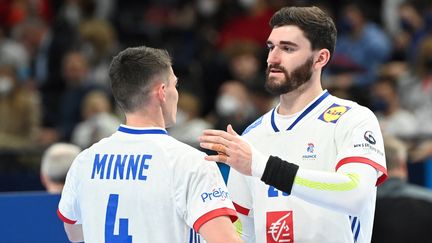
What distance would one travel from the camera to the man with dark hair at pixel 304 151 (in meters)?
4.95

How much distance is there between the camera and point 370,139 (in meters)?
5.11

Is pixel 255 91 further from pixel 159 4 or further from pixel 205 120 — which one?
pixel 159 4

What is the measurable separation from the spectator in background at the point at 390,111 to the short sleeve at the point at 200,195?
6.77 meters

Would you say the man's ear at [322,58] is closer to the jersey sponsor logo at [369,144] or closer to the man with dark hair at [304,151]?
the man with dark hair at [304,151]

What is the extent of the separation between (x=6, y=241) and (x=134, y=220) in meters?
2.27

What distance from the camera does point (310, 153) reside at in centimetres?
532

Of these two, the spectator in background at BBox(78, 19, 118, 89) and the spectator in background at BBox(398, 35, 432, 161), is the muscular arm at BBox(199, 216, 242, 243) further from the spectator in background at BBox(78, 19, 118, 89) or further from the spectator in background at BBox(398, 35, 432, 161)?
the spectator in background at BBox(78, 19, 118, 89)

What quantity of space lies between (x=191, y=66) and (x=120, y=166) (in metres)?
8.85

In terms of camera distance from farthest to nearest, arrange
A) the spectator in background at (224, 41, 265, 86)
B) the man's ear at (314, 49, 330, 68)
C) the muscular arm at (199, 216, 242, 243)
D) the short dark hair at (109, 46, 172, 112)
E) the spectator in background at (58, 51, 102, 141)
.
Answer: the spectator in background at (58, 51, 102, 141)
the spectator in background at (224, 41, 265, 86)
the man's ear at (314, 49, 330, 68)
the short dark hair at (109, 46, 172, 112)
the muscular arm at (199, 216, 242, 243)

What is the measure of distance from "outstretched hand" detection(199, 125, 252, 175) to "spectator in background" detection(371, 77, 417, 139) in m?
6.58

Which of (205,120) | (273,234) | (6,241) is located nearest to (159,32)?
(205,120)

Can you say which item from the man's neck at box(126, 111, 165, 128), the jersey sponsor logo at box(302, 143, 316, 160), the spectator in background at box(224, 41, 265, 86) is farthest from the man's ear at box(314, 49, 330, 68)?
the spectator in background at box(224, 41, 265, 86)

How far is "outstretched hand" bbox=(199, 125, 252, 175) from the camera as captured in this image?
16.0ft

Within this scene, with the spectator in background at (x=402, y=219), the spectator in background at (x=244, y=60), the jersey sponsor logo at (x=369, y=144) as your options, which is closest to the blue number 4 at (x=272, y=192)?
the jersey sponsor logo at (x=369, y=144)
